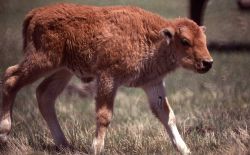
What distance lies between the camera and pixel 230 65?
55.4 feet

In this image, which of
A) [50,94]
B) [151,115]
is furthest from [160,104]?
[151,115]

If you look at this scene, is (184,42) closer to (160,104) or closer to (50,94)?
(160,104)

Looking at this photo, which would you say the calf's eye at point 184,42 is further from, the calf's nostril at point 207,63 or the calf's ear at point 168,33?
the calf's nostril at point 207,63

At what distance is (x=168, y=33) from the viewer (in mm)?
9445

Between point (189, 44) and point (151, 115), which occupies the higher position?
point (189, 44)

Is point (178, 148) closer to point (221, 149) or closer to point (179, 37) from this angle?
point (221, 149)

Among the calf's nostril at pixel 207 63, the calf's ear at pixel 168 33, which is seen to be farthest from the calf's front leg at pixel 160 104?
the calf's nostril at pixel 207 63

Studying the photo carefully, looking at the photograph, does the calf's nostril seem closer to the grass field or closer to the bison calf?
the bison calf

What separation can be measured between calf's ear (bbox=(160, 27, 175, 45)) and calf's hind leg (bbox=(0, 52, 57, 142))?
58.9 inches

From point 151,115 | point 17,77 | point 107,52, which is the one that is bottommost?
point 151,115

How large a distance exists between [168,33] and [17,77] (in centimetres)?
208

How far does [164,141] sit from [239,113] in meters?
1.97

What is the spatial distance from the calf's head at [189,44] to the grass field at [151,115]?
3.31 feet

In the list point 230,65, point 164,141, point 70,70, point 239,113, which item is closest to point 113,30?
point 70,70
